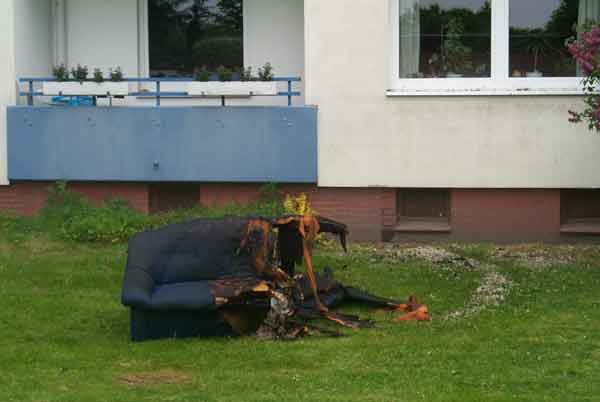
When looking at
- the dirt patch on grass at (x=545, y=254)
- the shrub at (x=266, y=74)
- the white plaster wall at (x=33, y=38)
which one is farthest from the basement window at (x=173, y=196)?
the dirt patch on grass at (x=545, y=254)

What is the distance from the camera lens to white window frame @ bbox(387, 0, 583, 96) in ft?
49.3

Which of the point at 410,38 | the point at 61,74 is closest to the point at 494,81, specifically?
the point at 410,38

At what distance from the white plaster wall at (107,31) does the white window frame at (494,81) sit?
3.92m

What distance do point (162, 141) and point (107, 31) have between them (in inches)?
97.9

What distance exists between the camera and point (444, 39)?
50.4 feet

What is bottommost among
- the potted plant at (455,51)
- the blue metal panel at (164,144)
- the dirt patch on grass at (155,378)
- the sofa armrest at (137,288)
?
the dirt patch on grass at (155,378)

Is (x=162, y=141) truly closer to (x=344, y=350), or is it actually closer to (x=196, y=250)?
(x=196, y=250)

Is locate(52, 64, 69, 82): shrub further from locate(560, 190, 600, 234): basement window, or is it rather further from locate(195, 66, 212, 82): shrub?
locate(560, 190, 600, 234): basement window

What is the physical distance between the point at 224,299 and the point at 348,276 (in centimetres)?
314

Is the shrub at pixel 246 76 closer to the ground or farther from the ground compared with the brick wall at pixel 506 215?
farther from the ground

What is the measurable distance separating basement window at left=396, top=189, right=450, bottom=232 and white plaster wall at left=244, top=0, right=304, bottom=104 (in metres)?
2.40

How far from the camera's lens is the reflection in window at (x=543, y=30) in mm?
15195

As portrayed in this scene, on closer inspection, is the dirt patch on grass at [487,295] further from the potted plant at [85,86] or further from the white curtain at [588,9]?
the potted plant at [85,86]

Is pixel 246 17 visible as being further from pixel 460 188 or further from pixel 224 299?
pixel 224 299
